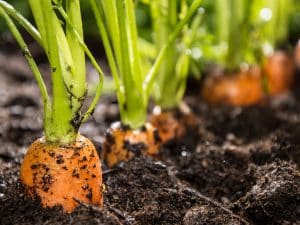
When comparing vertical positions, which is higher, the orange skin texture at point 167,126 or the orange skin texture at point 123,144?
the orange skin texture at point 123,144

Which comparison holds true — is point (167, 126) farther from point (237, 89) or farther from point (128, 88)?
point (237, 89)

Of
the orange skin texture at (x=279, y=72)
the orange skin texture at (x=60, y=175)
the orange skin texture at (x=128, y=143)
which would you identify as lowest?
the orange skin texture at (x=279, y=72)

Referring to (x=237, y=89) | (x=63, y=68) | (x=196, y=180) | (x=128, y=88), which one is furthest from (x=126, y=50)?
(x=237, y=89)

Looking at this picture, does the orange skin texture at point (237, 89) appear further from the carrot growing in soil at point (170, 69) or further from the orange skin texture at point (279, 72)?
the carrot growing in soil at point (170, 69)

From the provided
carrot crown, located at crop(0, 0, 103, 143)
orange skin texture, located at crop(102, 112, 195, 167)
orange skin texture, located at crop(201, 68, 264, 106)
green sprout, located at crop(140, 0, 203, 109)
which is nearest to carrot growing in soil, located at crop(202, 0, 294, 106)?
orange skin texture, located at crop(201, 68, 264, 106)

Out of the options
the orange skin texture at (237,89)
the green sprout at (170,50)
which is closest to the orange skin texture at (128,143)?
the green sprout at (170,50)

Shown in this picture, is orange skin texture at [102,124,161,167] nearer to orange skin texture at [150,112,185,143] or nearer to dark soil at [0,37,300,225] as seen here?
dark soil at [0,37,300,225]
